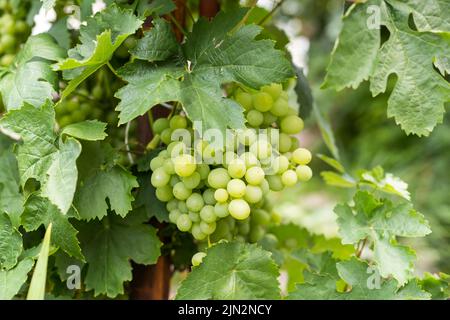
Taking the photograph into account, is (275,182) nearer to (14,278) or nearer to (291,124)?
(291,124)

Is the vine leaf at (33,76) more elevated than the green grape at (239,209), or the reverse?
the vine leaf at (33,76)

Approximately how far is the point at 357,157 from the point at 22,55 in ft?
9.95

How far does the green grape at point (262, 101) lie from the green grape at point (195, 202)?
14 cm

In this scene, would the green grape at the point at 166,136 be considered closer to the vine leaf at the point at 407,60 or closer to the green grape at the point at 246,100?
the green grape at the point at 246,100

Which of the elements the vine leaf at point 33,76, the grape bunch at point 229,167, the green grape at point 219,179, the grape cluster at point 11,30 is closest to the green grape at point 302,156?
the grape bunch at point 229,167

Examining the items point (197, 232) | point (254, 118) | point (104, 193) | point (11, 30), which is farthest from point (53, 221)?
point (11, 30)

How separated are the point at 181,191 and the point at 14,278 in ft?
0.72

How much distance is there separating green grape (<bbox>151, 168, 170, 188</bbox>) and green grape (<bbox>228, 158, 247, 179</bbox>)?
0.09m

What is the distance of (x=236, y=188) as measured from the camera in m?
0.63

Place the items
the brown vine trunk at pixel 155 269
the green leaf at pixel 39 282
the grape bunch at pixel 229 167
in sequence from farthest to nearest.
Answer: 1. the brown vine trunk at pixel 155 269
2. the grape bunch at pixel 229 167
3. the green leaf at pixel 39 282

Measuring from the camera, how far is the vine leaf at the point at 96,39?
0.59m

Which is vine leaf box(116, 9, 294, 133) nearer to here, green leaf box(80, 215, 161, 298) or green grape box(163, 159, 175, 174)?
green grape box(163, 159, 175, 174)

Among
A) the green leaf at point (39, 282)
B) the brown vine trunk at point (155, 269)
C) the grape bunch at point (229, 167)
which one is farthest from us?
the brown vine trunk at point (155, 269)

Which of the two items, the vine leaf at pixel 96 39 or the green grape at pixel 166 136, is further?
the green grape at pixel 166 136
